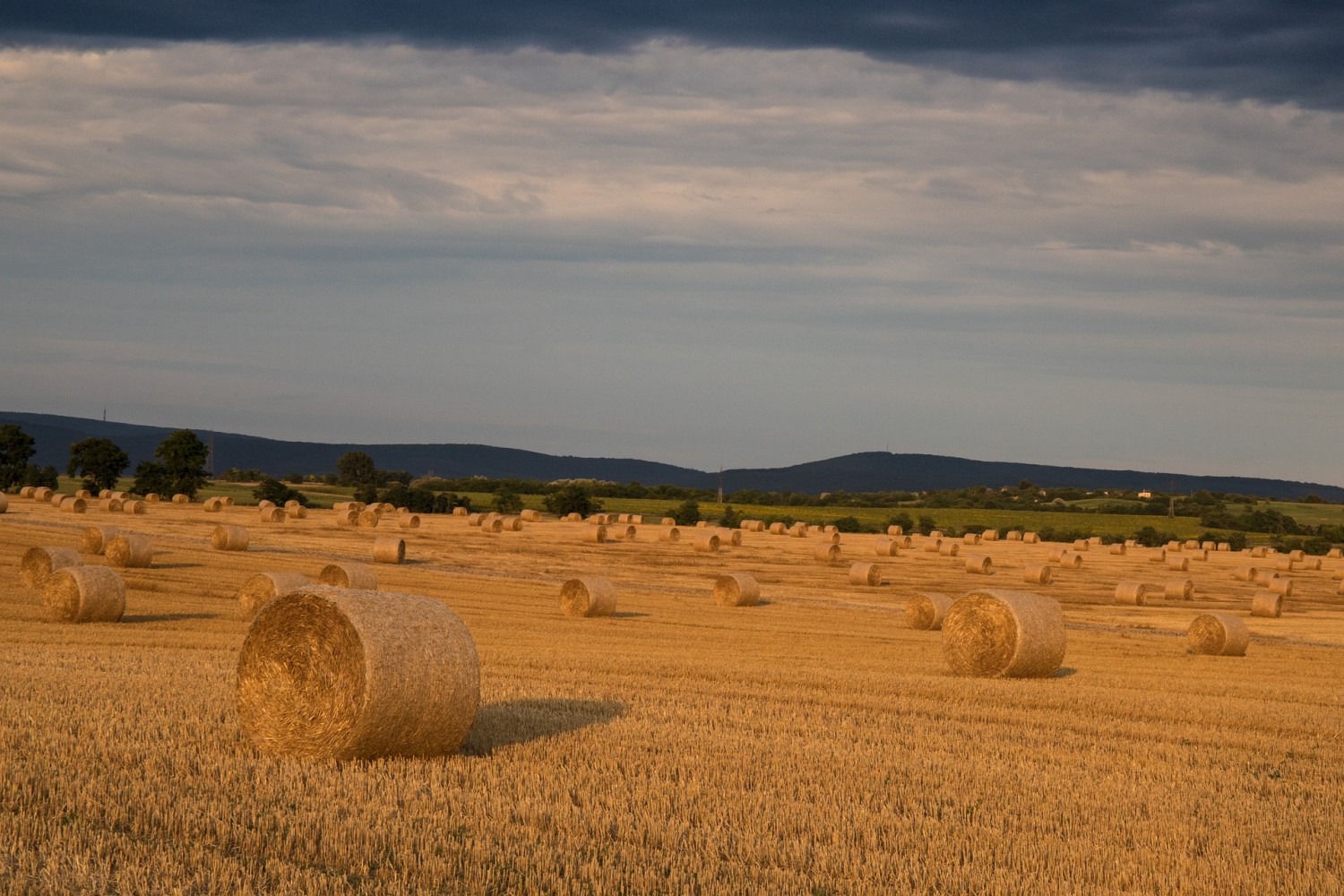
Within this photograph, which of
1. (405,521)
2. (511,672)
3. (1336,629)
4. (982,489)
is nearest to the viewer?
(511,672)

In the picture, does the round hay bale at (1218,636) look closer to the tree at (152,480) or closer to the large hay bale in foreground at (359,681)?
the large hay bale in foreground at (359,681)

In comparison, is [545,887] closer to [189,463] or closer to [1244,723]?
[1244,723]

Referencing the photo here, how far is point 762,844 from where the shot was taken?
7.50m

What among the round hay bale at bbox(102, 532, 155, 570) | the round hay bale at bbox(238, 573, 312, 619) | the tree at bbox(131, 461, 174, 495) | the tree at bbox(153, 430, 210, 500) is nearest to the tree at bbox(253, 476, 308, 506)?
the tree at bbox(153, 430, 210, 500)

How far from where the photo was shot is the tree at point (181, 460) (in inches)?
2793

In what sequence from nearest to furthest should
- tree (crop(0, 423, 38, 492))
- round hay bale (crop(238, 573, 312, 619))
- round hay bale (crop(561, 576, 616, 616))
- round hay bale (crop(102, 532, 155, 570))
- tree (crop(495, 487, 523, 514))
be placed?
1. round hay bale (crop(238, 573, 312, 619))
2. round hay bale (crop(561, 576, 616, 616))
3. round hay bale (crop(102, 532, 155, 570))
4. tree (crop(495, 487, 523, 514))
5. tree (crop(0, 423, 38, 492))

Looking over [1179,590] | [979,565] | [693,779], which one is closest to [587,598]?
[693,779]

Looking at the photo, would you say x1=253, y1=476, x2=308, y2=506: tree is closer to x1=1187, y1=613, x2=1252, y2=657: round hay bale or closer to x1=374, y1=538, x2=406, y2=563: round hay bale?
x1=374, y1=538, x2=406, y2=563: round hay bale

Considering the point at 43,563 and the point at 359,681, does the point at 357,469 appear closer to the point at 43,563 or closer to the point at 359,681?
the point at 43,563

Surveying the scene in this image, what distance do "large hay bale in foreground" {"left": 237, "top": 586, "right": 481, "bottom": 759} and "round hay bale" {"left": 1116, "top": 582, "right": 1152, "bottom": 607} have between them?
2891 centimetres

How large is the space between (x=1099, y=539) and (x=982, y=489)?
41.8m

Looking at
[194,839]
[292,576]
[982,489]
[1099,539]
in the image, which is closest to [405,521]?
[292,576]

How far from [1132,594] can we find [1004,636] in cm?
1913

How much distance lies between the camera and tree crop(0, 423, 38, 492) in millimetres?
74125
